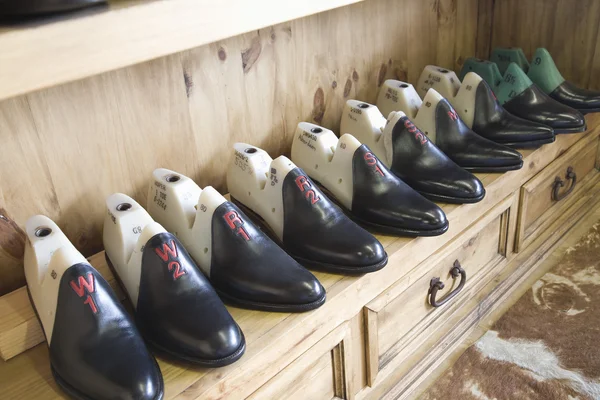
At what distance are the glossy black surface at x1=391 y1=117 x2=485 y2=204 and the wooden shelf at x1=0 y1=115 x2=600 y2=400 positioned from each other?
0.09 metres

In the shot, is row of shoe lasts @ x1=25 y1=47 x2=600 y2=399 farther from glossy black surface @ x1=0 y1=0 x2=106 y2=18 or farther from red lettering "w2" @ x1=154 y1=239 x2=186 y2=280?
glossy black surface @ x1=0 y1=0 x2=106 y2=18

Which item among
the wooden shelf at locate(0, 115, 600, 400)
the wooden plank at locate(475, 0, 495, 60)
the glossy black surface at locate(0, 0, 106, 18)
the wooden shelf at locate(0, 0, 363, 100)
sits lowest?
the wooden shelf at locate(0, 115, 600, 400)

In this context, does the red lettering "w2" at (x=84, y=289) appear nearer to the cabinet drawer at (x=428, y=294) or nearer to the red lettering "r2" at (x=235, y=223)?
the red lettering "r2" at (x=235, y=223)

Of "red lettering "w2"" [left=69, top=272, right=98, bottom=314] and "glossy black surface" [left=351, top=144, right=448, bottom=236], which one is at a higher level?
"red lettering "w2"" [left=69, top=272, right=98, bottom=314]

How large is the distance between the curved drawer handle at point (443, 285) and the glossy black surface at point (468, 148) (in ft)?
0.61

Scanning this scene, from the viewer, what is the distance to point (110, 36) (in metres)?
0.53

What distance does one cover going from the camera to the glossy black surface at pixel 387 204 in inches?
33.8

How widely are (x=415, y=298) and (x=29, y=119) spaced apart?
0.63 metres

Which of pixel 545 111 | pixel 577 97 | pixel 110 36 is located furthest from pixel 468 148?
pixel 110 36

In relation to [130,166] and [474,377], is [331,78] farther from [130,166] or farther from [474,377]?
[474,377]

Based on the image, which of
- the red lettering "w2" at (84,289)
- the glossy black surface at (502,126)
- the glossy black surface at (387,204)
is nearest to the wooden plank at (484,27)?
the glossy black surface at (502,126)

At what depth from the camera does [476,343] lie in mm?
1054

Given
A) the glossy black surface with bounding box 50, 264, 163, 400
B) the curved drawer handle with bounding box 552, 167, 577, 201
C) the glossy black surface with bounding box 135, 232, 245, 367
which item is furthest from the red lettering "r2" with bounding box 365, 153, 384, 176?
the curved drawer handle with bounding box 552, 167, 577, 201

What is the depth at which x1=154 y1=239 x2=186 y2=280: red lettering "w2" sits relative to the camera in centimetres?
68
